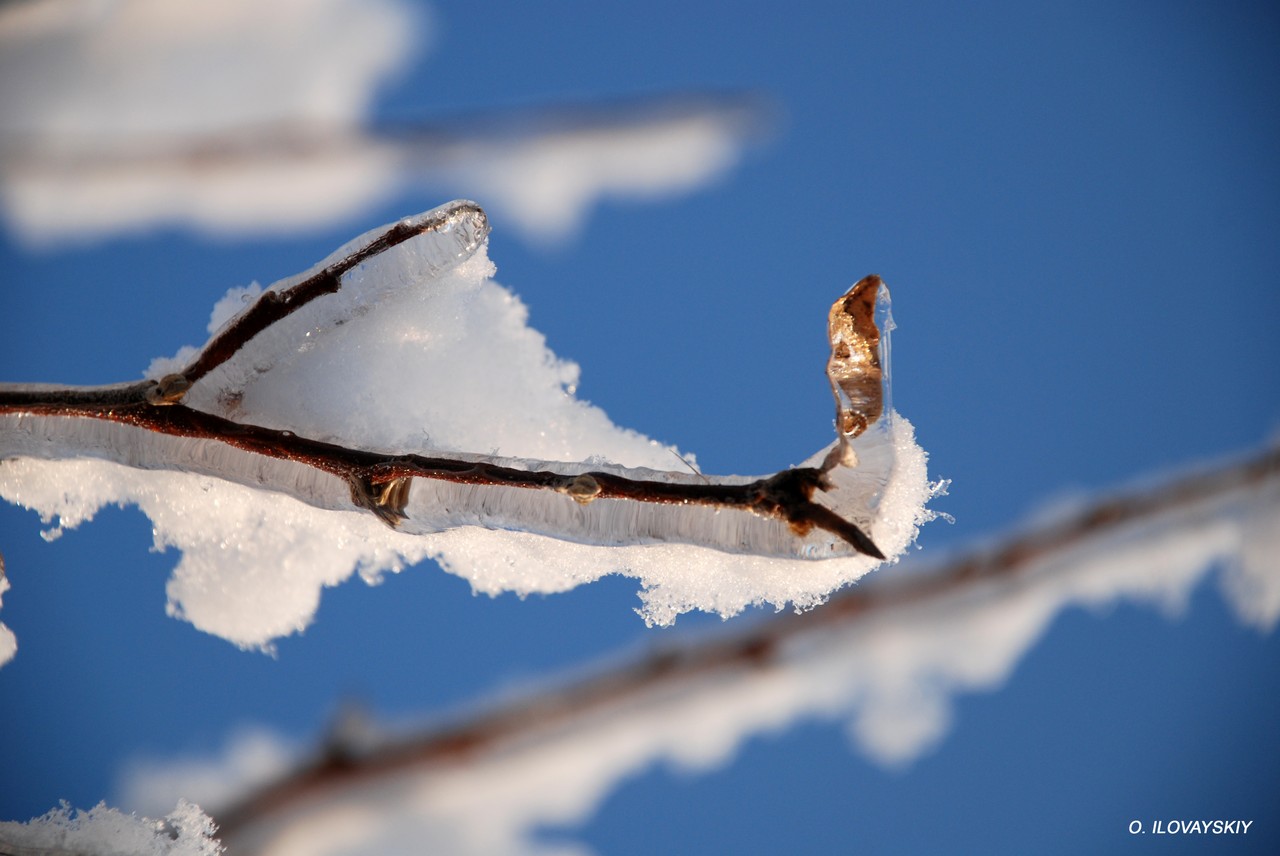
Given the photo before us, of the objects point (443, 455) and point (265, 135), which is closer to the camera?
point (443, 455)

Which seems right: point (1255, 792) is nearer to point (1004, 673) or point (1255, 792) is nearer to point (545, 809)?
point (1004, 673)

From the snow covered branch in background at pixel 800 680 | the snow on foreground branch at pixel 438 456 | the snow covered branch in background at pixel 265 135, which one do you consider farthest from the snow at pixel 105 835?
the snow covered branch in background at pixel 265 135

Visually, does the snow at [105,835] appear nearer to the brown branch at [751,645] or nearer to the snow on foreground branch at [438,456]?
the snow on foreground branch at [438,456]

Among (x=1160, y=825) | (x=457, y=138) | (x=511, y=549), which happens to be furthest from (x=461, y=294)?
(x=1160, y=825)

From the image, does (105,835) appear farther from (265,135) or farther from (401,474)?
(265,135)

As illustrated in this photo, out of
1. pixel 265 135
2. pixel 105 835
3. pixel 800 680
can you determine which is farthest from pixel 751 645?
pixel 265 135
